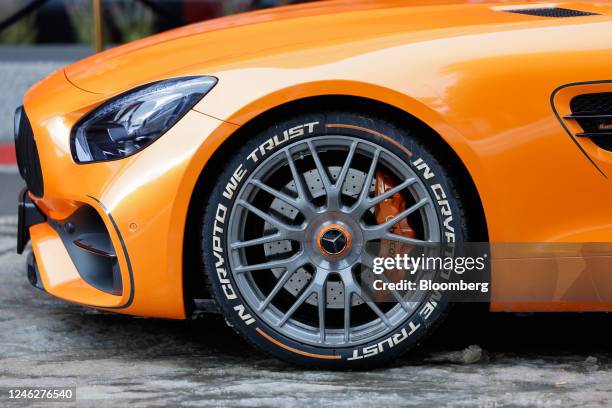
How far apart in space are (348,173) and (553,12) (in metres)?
0.90

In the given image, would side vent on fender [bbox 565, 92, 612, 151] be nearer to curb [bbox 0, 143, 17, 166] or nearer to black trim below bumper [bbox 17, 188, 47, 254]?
black trim below bumper [bbox 17, 188, 47, 254]

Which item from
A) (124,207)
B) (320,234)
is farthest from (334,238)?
(124,207)

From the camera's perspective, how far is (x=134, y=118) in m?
3.73

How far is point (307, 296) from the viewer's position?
3.73 m

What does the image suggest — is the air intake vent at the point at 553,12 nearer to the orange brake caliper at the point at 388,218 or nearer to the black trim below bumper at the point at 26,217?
the orange brake caliper at the point at 388,218

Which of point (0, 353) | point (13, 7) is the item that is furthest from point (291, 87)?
point (13, 7)

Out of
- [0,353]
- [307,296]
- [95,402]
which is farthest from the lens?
[0,353]

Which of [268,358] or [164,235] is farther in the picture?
[268,358]

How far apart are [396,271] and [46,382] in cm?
117

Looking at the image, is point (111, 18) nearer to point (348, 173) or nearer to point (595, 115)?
point (348, 173)

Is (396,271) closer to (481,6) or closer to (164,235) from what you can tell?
(164,235)

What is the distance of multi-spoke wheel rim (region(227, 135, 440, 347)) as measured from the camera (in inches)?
146

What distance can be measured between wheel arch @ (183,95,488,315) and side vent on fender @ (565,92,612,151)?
0.39 meters

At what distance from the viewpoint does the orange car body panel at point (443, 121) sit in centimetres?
359
